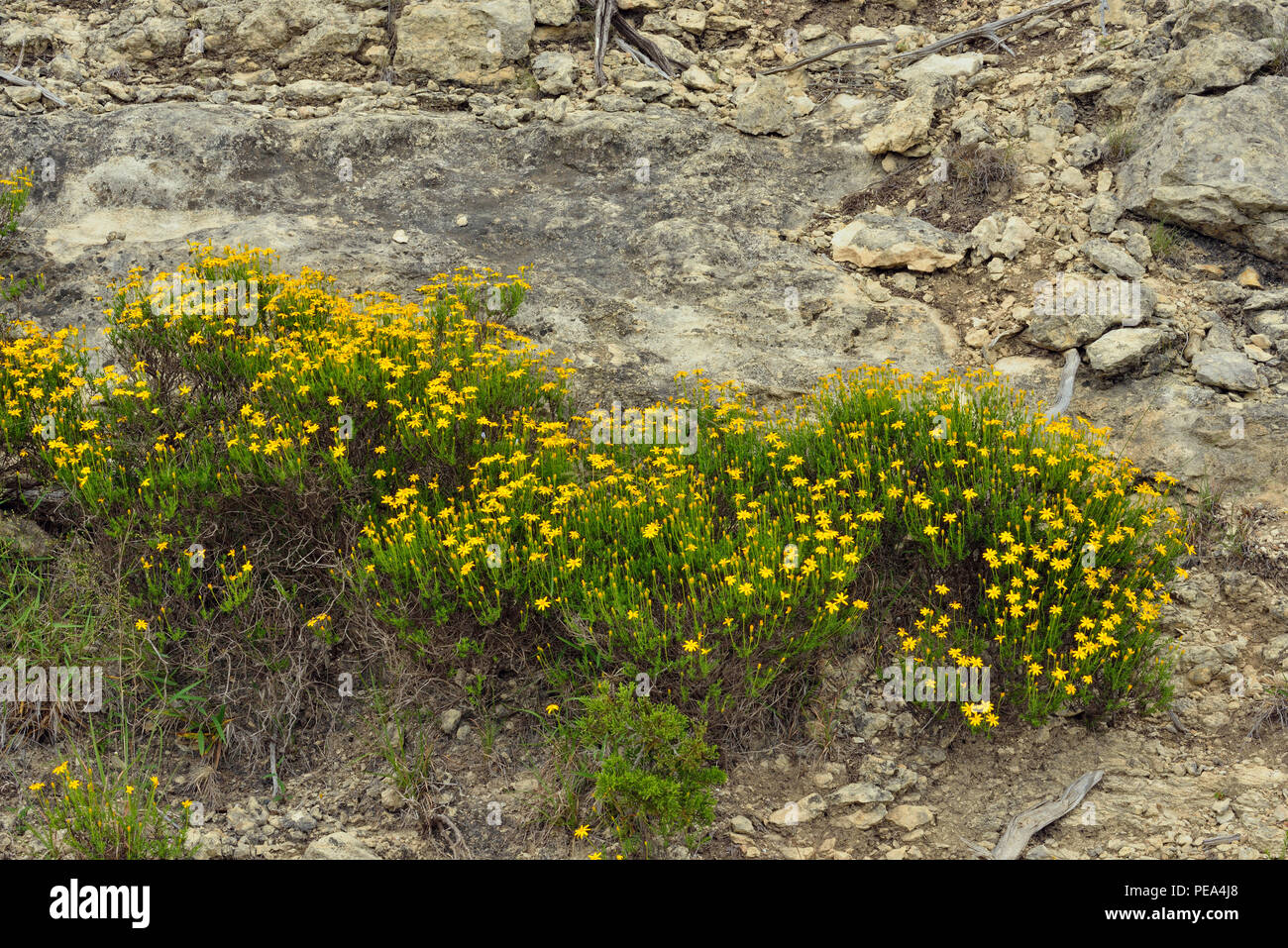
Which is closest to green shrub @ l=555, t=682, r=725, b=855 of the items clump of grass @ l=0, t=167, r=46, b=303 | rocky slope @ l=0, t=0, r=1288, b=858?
rocky slope @ l=0, t=0, r=1288, b=858

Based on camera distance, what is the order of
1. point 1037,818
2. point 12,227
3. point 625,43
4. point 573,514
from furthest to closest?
point 625,43 → point 12,227 → point 573,514 → point 1037,818

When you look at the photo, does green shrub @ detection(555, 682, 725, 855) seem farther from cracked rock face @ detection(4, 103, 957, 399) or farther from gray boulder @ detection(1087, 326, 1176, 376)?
gray boulder @ detection(1087, 326, 1176, 376)

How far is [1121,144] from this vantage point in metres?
8.52

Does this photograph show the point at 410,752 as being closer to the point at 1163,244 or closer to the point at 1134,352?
the point at 1134,352

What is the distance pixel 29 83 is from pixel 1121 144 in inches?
381

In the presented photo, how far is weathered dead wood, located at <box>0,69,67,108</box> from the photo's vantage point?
9188mm

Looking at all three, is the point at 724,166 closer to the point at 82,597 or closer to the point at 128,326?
the point at 128,326

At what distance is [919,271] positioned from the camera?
27.4 ft

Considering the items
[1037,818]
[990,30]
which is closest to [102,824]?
[1037,818]

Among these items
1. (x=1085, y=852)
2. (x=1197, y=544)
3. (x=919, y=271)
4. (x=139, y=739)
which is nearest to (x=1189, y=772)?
(x=1085, y=852)

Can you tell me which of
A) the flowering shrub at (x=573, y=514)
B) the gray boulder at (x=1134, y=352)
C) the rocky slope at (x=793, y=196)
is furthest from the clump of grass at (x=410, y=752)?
the gray boulder at (x=1134, y=352)

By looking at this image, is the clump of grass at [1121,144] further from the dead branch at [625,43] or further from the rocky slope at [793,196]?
the dead branch at [625,43]

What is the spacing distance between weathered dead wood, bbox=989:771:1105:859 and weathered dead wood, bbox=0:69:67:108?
965 cm

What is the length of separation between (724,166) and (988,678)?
19.1ft
